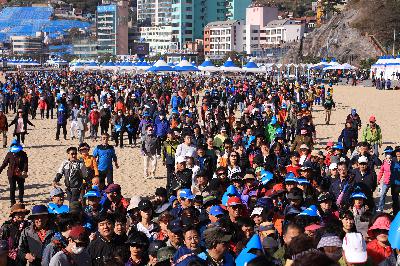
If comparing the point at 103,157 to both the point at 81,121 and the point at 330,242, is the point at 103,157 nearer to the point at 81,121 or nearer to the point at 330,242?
the point at 330,242

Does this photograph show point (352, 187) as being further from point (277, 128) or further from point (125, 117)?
point (125, 117)

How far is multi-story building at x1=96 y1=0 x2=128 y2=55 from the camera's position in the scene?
181500 millimetres

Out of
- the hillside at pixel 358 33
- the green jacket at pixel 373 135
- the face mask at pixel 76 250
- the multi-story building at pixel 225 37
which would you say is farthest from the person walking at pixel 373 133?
the multi-story building at pixel 225 37

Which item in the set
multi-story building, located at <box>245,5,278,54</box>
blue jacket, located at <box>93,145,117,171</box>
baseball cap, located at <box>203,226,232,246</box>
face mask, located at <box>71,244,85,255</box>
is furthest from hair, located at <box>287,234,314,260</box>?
multi-story building, located at <box>245,5,278,54</box>

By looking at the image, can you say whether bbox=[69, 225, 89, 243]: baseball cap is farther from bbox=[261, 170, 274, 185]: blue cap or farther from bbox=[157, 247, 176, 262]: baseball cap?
bbox=[261, 170, 274, 185]: blue cap

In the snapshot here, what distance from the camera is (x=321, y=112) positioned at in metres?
32.5

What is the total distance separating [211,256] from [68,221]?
68.9 inches

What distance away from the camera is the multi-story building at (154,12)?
173125 mm

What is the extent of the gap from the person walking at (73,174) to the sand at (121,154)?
6.05ft

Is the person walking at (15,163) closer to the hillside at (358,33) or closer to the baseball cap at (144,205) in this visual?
the baseball cap at (144,205)

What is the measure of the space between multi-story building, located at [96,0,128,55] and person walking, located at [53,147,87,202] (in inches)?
6836

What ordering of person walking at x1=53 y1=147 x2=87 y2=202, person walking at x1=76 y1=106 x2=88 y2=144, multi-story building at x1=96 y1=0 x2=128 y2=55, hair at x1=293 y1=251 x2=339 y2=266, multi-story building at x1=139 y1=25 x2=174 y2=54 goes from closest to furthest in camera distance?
hair at x1=293 y1=251 x2=339 y2=266, person walking at x1=53 y1=147 x2=87 y2=202, person walking at x1=76 y1=106 x2=88 y2=144, multi-story building at x1=139 y1=25 x2=174 y2=54, multi-story building at x1=96 y1=0 x2=128 y2=55

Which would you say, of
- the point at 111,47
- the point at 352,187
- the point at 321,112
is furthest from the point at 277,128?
the point at 111,47

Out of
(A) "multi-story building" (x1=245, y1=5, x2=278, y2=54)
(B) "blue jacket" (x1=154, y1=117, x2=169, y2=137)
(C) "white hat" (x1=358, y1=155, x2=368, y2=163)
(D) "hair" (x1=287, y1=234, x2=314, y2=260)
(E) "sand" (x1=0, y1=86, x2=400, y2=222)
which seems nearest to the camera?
(D) "hair" (x1=287, y1=234, x2=314, y2=260)
